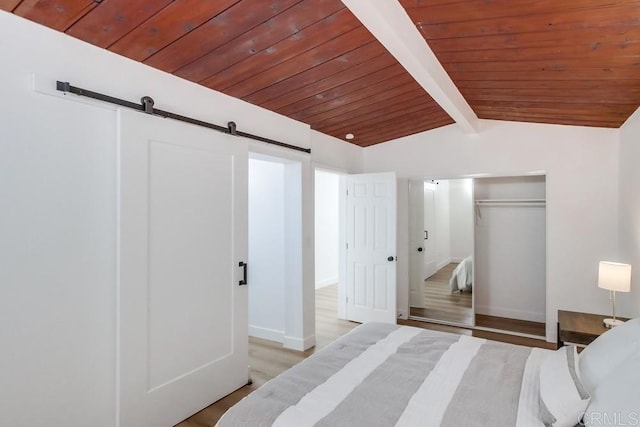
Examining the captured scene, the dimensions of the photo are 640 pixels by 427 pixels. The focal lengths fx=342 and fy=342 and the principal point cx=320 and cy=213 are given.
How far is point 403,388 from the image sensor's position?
5.37 feet

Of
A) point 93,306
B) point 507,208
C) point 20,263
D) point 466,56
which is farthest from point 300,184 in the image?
point 507,208

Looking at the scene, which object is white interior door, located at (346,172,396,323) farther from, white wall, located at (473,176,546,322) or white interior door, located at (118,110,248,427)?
white interior door, located at (118,110,248,427)

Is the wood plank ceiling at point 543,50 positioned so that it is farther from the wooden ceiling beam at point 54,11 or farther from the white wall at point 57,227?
the white wall at point 57,227

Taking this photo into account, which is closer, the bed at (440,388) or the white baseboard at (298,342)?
the bed at (440,388)

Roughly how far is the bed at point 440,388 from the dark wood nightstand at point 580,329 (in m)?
0.94

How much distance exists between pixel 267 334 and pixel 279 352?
0.45 meters

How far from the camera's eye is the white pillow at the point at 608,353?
149 cm

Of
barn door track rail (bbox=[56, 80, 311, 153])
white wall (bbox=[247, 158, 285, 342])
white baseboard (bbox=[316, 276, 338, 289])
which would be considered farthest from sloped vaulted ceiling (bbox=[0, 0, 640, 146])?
white baseboard (bbox=[316, 276, 338, 289])

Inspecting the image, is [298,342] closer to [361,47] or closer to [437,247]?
[437,247]

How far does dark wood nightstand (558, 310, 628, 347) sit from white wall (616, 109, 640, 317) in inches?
13.7

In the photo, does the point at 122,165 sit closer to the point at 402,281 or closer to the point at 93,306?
the point at 93,306

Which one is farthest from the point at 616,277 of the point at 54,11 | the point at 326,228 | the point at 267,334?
the point at 326,228

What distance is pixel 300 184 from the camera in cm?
378

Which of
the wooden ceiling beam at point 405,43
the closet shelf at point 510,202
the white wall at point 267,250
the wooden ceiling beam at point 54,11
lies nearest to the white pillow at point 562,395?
the wooden ceiling beam at point 405,43
